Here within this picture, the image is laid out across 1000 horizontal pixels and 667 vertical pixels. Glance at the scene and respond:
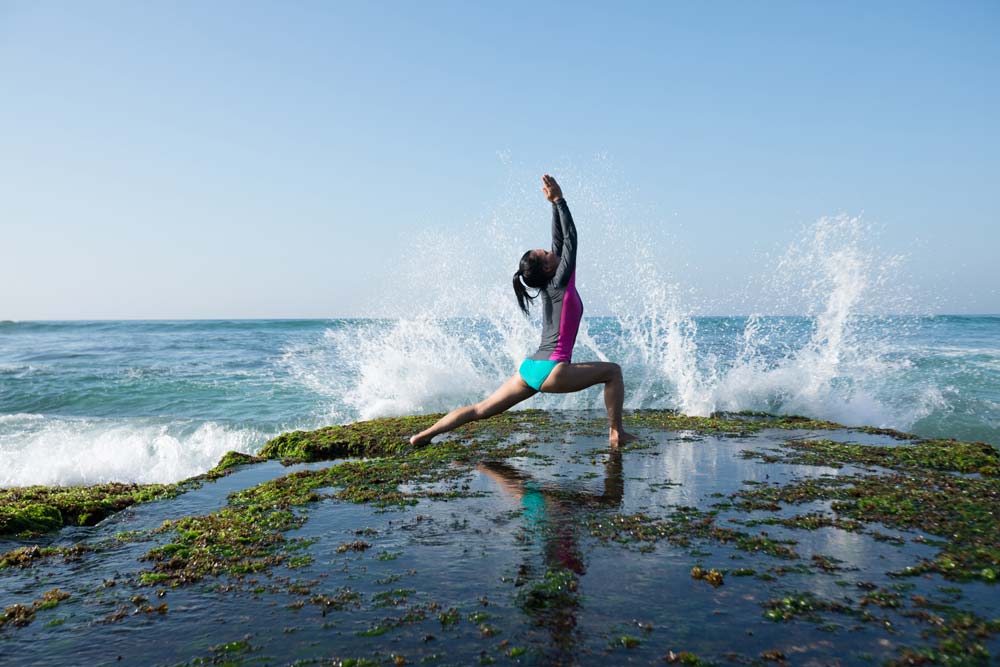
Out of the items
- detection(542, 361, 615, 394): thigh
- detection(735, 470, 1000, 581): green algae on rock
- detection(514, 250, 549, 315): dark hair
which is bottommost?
detection(735, 470, 1000, 581): green algae on rock

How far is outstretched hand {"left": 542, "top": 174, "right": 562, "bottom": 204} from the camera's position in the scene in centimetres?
672

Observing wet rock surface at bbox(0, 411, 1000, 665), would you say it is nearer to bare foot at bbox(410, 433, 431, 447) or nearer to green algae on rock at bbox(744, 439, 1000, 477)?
green algae on rock at bbox(744, 439, 1000, 477)

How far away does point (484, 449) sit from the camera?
25.3 feet

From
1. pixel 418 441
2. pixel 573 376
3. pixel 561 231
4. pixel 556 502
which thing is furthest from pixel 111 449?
pixel 556 502

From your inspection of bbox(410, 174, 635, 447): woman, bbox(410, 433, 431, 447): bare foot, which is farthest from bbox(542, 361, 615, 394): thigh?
bbox(410, 433, 431, 447): bare foot

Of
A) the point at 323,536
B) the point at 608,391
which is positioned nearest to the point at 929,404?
the point at 608,391

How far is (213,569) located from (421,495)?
79.8 inches

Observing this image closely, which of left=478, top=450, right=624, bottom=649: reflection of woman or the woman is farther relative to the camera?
the woman

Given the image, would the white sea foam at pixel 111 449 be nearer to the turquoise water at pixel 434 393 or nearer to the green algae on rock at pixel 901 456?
the turquoise water at pixel 434 393

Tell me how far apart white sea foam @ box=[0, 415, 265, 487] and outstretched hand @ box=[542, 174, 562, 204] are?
8.00 m

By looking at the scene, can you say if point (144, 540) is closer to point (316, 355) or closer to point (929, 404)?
point (929, 404)

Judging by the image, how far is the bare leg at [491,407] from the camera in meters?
7.09

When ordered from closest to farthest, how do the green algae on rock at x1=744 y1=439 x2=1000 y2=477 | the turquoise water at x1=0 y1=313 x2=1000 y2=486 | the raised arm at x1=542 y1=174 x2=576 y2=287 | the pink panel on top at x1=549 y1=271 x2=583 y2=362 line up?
1. the green algae on rock at x1=744 y1=439 x2=1000 y2=477
2. the raised arm at x1=542 y1=174 x2=576 y2=287
3. the pink panel on top at x1=549 y1=271 x2=583 y2=362
4. the turquoise water at x1=0 y1=313 x2=1000 y2=486

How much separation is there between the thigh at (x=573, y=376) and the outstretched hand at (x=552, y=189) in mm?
1814
